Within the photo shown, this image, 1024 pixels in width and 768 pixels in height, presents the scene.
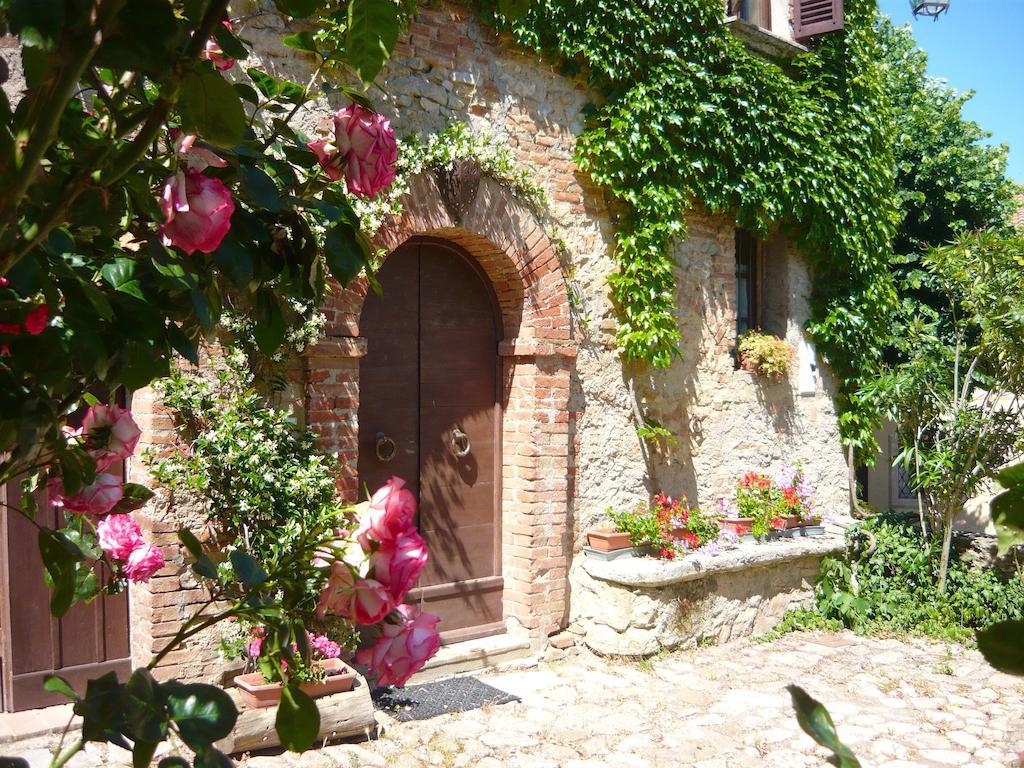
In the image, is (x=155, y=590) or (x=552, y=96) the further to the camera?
(x=552, y=96)

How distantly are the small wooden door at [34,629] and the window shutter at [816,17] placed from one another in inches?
268

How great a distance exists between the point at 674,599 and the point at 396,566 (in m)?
5.58

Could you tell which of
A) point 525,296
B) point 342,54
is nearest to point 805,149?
point 525,296

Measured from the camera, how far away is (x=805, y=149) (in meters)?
7.78

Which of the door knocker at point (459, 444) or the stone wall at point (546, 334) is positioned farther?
the door knocker at point (459, 444)

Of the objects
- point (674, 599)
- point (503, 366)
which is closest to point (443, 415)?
point (503, 366)

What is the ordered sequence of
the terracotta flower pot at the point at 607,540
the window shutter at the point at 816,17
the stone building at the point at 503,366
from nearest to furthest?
the stone building at the point at 503,366 → the terracotta flower pot at the point at 607,540 → the window shutter at the point at 816,17

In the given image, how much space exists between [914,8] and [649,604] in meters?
9.08

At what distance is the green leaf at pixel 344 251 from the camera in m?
1.47

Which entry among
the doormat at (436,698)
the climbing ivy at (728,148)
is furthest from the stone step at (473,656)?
the climbing ivy at (728,148)

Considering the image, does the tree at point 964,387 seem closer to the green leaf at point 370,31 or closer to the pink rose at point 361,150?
the pink rose at point 361,150

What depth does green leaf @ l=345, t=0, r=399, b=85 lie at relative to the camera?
1.33 meters

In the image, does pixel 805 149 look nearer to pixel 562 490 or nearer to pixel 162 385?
pixel 562 490

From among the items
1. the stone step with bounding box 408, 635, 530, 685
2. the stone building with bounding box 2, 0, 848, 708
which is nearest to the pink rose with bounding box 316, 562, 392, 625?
the stone building with bounding box 2, 0, 848, 708
